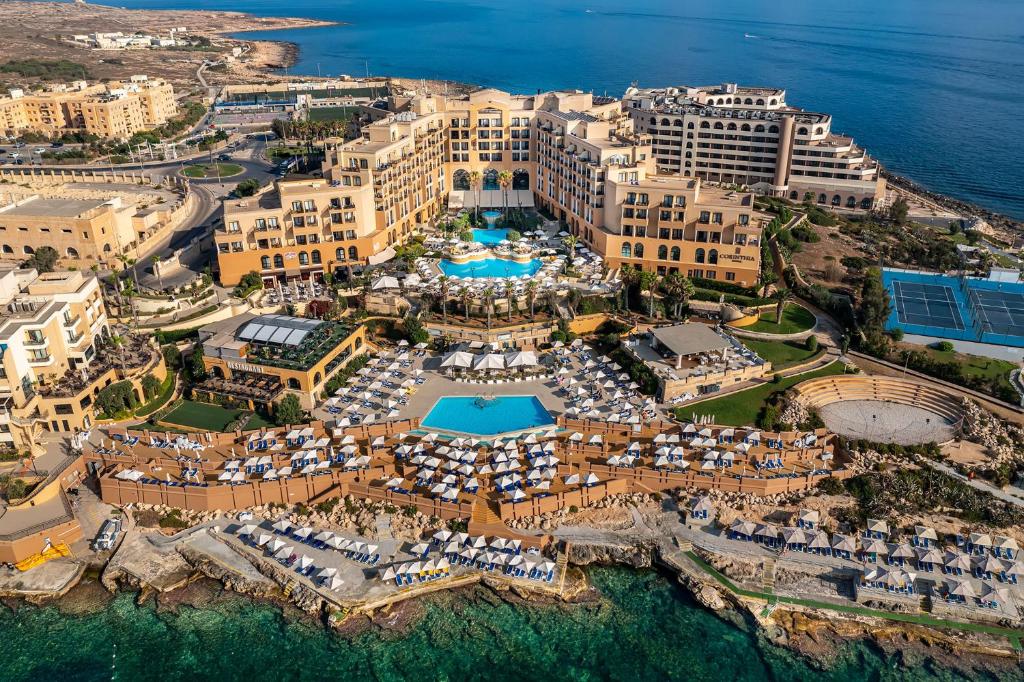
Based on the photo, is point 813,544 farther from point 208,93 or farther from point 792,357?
point 208,93

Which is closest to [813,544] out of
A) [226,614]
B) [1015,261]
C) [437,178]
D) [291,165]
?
[226,614]

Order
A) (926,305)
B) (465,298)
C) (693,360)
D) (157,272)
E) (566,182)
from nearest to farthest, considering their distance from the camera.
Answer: (693,360) < (465,298) < (926,305) < (157,272) < (566,182)

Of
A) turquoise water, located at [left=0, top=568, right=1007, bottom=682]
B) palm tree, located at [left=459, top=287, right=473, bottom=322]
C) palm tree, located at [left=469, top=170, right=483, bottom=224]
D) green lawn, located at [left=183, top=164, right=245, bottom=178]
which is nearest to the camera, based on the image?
turquoise water, located at [left=0, top=568, right=1007, bottom=682]

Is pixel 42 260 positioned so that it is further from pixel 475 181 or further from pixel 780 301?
pixel 780 301

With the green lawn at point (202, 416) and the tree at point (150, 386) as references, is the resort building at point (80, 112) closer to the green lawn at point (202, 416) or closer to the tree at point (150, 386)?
the tree at point (150, 386)

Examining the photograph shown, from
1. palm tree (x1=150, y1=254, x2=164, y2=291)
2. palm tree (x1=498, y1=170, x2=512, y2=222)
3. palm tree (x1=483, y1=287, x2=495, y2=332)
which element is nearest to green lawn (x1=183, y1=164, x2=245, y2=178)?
palm tree (x1=150, y1=254, x2=164, y2=291)

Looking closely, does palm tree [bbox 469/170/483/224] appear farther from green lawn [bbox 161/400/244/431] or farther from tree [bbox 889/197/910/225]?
tree [bbox 889/197/910/225]

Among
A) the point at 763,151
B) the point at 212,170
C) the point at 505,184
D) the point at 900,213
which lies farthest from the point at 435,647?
the point at 212,170
